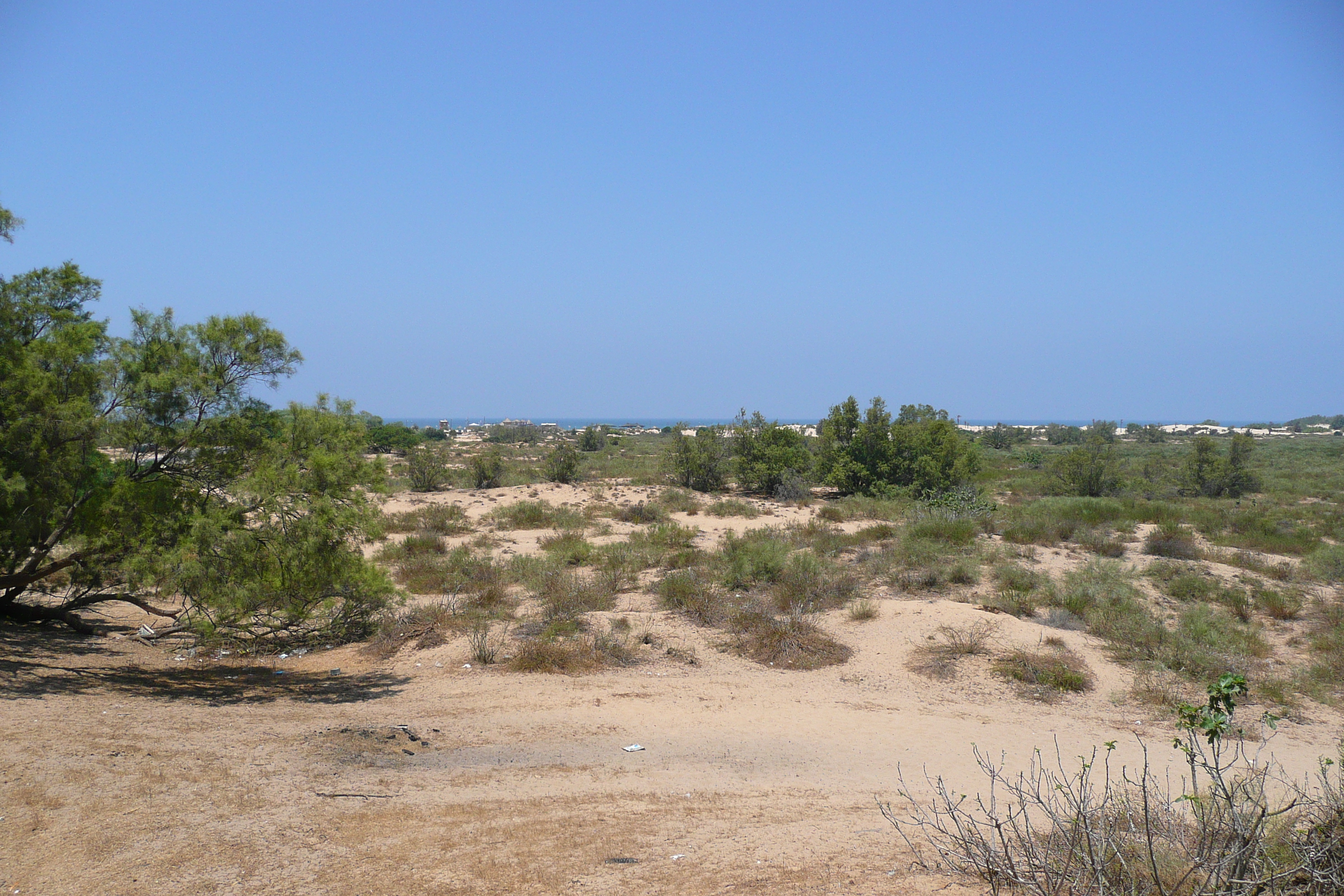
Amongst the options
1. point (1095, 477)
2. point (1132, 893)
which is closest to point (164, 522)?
point (1132, 893)

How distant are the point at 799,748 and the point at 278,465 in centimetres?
668

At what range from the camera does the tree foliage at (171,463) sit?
813cm

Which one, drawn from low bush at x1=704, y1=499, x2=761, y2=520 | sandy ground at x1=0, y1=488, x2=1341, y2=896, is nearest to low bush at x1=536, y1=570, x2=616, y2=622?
sandy ground at x1=0, y1=488, x2=1341, y2=896

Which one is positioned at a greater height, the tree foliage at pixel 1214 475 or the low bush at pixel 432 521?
the tree foliage at pixel 1214 475

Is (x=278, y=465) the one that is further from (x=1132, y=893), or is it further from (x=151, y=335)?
(x=1132, y=893)

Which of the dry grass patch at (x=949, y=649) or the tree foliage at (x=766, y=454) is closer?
the dry grass patch at (x=949, y=649)

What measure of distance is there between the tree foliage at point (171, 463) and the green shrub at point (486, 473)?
20.3 meters

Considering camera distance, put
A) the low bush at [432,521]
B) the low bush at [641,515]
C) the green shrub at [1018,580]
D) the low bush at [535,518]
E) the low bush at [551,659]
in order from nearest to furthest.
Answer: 1. the low bush at [551,659]
2. the green shrub at [1018,580]
3. the low bush at [432,521]
4. the low bush at [535,518]
5. the low bush at [641,515]

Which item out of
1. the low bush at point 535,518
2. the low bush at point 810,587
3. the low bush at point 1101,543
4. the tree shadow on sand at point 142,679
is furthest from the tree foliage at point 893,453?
the tree shadow on sand at point 142,679

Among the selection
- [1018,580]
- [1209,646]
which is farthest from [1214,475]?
[1209,646]

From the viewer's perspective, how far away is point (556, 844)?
207 inches

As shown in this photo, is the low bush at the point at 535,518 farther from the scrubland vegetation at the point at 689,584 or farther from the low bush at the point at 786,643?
the low bush at the point at 786,643

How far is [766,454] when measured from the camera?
2858 cm

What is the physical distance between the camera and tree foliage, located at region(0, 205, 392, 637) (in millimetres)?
8133
